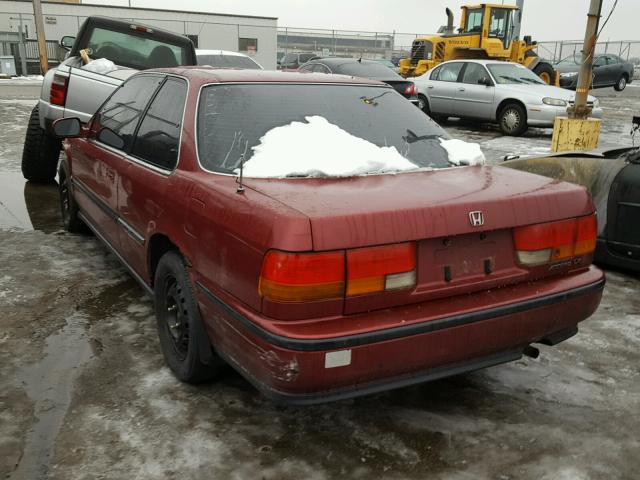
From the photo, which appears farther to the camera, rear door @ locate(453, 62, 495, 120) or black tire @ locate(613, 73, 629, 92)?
black tire @ locate(613, 73, 629, 92)

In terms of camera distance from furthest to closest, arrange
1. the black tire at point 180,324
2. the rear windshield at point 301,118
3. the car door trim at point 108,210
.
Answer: the car door trim at point 108,210 < the rear windshield at point 301,118 < the black tire at point 180,324

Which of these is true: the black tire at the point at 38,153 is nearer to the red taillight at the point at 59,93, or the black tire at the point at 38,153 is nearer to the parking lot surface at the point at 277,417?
Answer: the red taillight at the point at 59,93

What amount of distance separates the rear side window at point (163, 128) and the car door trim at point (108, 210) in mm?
400

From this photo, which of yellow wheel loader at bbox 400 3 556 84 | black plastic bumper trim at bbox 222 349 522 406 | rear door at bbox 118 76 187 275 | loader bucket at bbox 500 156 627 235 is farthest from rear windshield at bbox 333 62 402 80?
black plastic bumper trim at bbox 222 349 522 406

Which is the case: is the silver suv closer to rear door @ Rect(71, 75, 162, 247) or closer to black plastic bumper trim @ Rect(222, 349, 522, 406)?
rear door @ Rect(71, 75, 162, 247)

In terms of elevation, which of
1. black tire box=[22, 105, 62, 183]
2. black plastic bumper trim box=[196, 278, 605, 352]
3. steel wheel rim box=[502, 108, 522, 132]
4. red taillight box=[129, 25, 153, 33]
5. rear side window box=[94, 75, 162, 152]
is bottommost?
steel wheel rim box=[502, 108, 522, 132]

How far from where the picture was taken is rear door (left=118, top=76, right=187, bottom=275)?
3.05m

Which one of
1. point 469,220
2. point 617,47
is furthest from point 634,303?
point 617,47

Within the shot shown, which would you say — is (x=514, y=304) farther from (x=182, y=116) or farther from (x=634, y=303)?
(x=634, y=303)

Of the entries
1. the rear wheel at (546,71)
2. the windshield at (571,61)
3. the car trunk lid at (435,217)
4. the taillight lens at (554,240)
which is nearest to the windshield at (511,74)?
the rear wheel at (546,71)

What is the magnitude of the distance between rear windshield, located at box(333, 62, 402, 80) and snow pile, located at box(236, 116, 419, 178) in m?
10.2

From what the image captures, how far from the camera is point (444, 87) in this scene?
13852mm

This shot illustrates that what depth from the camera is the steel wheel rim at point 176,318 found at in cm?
289

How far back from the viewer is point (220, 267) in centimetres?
244
